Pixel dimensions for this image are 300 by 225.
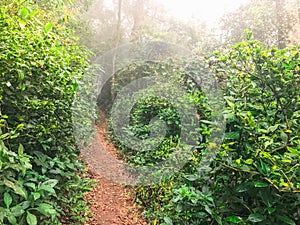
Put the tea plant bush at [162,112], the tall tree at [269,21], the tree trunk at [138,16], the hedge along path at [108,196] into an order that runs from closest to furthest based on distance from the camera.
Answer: the hedge along path at [108,196], the tea plant bush at [162,112], the tall tree at [269,21], the tree trunk at [138,16]

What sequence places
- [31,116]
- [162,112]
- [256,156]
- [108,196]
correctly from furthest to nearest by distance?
[162,112] < [108,196] < [31,116] < [256,156]

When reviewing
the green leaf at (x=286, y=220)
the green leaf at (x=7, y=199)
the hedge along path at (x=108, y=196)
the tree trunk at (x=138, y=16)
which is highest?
the tree trunk at (x=138, y=16)

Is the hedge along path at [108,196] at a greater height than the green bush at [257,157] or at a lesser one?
lesser

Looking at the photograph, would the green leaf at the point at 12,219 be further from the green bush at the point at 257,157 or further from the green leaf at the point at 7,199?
the green bush at the point at 257,157

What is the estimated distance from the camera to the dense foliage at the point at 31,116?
159cm

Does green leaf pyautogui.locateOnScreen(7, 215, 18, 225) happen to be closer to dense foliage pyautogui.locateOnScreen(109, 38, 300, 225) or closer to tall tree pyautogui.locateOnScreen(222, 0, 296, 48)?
dense foliage pyautogui.locateOnScreen(109, 38, 300, 225)

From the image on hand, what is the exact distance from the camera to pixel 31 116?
6.56 feet

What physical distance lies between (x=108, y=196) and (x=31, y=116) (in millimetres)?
2750

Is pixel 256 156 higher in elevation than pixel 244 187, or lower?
higher

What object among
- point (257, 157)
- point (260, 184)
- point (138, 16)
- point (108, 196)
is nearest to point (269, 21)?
point (108, 196)

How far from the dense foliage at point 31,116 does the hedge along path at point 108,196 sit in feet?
4.08

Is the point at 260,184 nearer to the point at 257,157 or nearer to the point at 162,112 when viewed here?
the point at 257,157

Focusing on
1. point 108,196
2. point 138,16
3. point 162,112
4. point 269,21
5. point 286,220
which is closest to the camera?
point 286,220

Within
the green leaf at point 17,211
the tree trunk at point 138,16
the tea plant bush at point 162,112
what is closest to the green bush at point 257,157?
the green leaf at point 17,211
